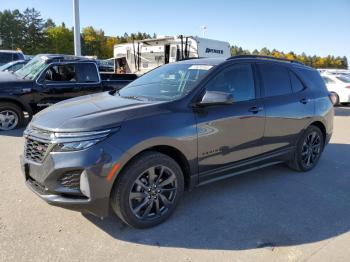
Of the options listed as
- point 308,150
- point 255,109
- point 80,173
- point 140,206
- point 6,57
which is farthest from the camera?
point 6,57

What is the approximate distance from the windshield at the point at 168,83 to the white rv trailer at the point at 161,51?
784 centimetres

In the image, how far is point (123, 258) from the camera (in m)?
3.07

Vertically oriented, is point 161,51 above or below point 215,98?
above

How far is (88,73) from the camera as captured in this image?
9102mm

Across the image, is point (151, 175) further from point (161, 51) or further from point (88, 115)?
point (161, 51)

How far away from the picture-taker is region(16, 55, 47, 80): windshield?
8.48m

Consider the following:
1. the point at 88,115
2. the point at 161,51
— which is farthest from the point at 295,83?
the point at 161,51

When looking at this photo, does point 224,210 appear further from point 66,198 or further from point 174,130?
point 66,198

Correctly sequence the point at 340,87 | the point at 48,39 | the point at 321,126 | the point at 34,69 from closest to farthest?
1. the point at 321,126
2. the point at 34,69
3. the point at 340,87
4. the point at 48,39

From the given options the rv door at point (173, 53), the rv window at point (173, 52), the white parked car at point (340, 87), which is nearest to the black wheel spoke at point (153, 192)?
the rv door at point (173, 53)

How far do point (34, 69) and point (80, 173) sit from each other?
6.50 meters

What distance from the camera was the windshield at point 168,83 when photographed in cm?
404

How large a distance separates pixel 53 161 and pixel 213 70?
6.97 ft

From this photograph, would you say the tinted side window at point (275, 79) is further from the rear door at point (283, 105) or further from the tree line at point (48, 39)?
the tree line at point (48, 39)
